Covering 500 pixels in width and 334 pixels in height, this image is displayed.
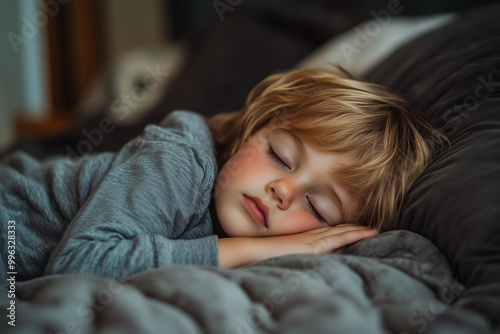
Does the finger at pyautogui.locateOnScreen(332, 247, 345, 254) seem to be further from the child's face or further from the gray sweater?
the gray sweater

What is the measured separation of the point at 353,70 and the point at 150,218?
1.06 metres

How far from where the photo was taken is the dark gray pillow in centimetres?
63

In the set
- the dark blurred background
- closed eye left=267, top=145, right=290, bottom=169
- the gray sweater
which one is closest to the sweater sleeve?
the gray sweater

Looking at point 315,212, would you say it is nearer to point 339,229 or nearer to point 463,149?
point 339,229

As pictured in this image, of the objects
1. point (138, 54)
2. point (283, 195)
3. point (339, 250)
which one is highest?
point (138, 54)

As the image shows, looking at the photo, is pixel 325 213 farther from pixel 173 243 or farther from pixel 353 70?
pixel 353 70

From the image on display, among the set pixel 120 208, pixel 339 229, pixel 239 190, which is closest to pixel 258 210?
pixel 239 190

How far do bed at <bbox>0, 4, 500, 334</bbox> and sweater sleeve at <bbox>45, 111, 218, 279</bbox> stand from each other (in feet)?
0.28

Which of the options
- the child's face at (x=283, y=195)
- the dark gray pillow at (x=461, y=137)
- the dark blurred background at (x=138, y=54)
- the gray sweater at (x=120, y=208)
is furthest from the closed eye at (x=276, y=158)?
the dark blurred background at (x=138, y=54)

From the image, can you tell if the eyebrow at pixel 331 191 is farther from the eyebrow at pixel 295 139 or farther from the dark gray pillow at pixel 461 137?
the dark gray pillow at pixel 461 137

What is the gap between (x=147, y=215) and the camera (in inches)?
30.9

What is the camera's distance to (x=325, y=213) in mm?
888

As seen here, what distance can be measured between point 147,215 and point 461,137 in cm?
58

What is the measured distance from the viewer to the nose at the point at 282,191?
2.74 feet
